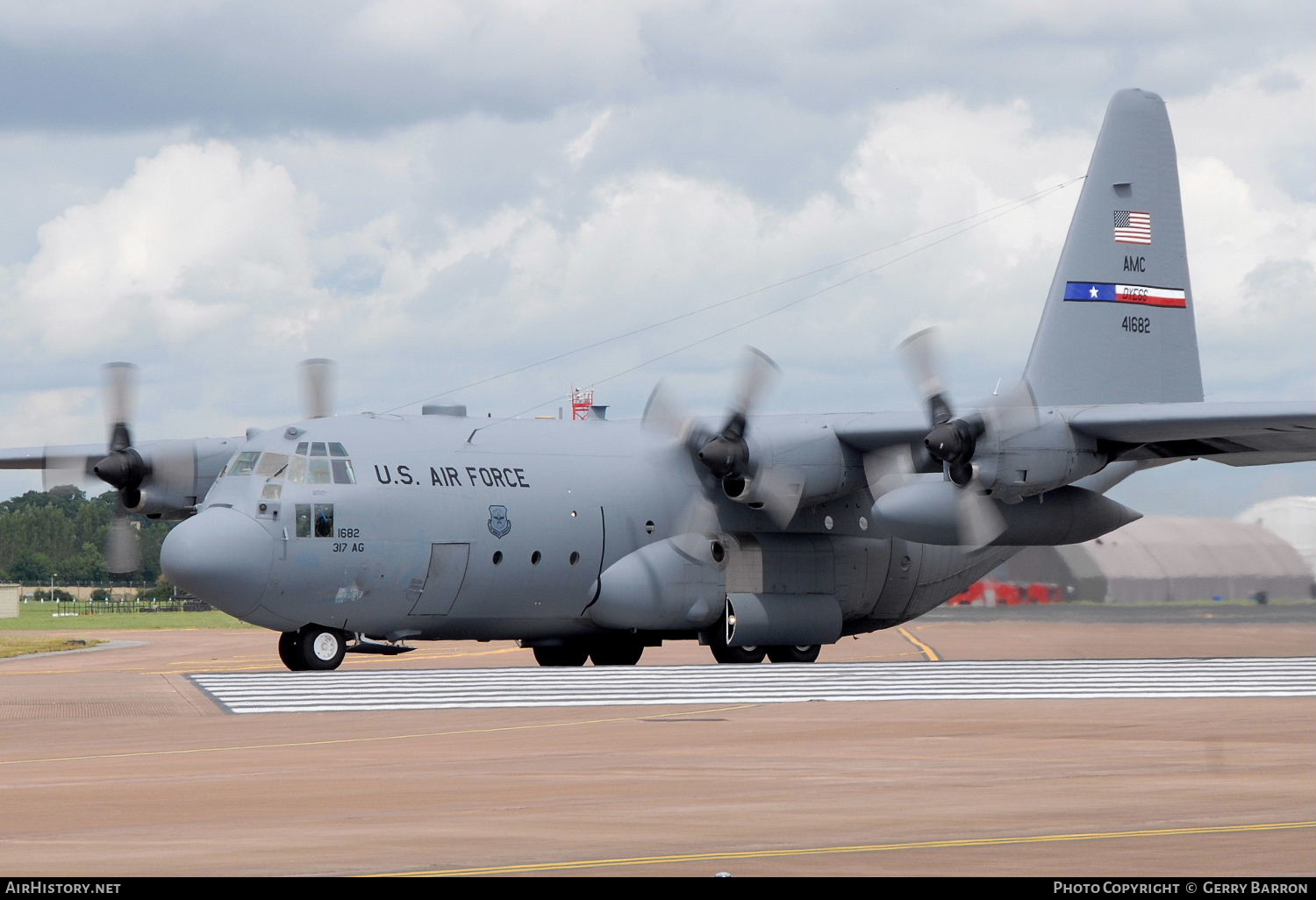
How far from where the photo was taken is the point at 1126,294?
32.3 metres

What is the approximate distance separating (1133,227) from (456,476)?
13296 mm

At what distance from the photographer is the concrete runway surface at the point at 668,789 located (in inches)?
316

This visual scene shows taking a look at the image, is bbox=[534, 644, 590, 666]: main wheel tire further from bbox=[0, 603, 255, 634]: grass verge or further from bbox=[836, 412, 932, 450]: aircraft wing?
bbox=[0, 603, 255, 634]: grass verge

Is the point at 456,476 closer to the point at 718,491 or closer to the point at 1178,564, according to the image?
the point at 718,491

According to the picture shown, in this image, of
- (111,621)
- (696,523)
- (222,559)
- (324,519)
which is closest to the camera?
(222,559)

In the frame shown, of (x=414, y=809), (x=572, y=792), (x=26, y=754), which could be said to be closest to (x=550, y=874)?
(x=414, y=809)

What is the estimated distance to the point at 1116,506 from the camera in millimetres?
27891

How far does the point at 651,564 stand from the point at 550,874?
20.9m

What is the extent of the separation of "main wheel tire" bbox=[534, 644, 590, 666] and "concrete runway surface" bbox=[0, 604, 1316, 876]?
10246mm

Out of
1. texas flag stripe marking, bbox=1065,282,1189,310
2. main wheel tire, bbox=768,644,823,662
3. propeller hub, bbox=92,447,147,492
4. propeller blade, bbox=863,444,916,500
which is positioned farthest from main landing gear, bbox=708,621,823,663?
propeller hub, bbox=92,447,147,492

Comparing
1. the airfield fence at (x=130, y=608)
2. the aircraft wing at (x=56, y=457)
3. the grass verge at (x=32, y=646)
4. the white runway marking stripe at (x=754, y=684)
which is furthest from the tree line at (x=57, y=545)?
the white runway marking stripe at (x=754, y=684)

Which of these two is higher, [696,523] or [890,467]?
[890,467]

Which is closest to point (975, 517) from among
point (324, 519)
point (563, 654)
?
point (563, 654)

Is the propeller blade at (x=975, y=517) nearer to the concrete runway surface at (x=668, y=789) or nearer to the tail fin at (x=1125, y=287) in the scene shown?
the tail fin at (x=1125, y=287)
